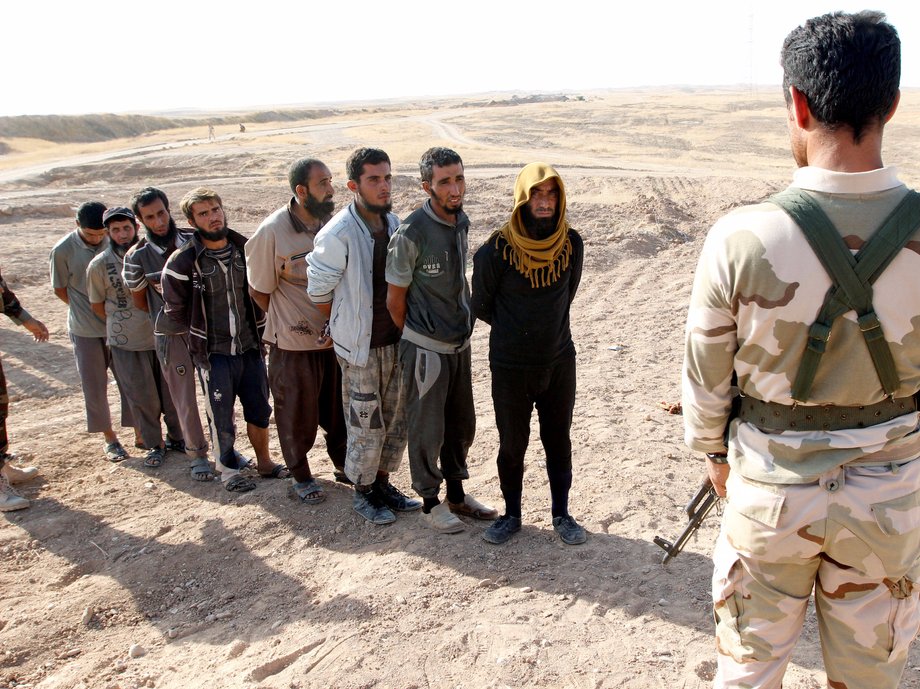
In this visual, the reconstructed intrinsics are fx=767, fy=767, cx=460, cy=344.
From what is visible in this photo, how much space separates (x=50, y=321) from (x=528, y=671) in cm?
822

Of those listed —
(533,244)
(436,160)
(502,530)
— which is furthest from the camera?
(502,530)

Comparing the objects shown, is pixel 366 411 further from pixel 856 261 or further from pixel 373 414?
pixel 856 261

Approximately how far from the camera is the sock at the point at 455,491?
432 centimetres

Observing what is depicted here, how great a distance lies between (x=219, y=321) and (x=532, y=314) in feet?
7.21

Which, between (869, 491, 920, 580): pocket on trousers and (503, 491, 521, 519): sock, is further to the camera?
(503, 491, 521, 519): sock

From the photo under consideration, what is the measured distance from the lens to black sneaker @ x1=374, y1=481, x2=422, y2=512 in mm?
4578

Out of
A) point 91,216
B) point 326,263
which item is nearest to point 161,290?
point 91,216

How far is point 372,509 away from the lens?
4.48 meters

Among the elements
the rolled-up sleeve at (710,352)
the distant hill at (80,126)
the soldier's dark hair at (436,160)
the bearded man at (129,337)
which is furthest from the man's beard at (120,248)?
the distant hill at (80,126)

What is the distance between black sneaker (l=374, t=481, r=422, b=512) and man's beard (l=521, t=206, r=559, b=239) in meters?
1.88

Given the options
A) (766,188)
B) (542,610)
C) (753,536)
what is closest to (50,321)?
(542,610)

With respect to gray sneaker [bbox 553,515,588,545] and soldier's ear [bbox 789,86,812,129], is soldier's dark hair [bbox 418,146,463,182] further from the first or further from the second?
soldier's ear [bbox 789,86,812,129]

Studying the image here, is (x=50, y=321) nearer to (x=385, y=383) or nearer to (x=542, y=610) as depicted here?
(x=385, y=383)

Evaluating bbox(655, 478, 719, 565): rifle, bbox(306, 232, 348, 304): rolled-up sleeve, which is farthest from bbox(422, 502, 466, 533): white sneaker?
bbox(306, 232, 348, 304): rolled-up sleeve
